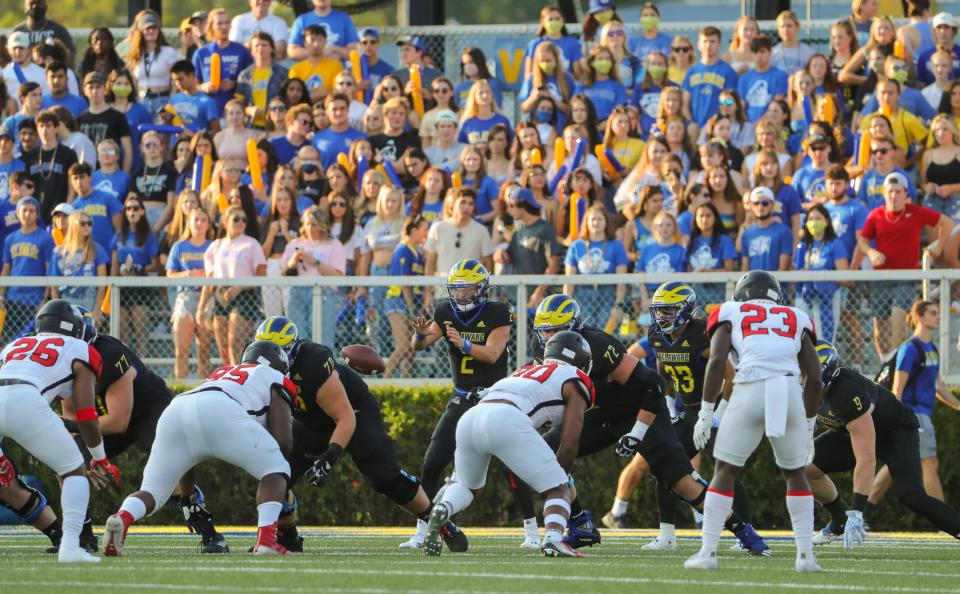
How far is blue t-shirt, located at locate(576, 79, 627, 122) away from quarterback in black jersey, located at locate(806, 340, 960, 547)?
19.1 feet

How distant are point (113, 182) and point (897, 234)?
7287 millimetres

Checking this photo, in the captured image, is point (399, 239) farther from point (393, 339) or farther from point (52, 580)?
point (52, 580)

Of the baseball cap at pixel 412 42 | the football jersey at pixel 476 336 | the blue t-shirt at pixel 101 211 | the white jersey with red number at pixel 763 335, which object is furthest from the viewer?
the baseball cap at pixel 412 42

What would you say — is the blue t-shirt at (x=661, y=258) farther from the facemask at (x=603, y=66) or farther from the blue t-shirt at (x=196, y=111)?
Answer: the blue t-shirt at (x=196, y=111)

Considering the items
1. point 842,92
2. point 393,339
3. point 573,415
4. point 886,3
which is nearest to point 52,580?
point 573,415

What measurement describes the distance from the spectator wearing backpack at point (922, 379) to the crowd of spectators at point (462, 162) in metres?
0.44

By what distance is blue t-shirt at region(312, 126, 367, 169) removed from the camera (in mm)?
16641

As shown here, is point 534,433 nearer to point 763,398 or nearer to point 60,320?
point 763,398

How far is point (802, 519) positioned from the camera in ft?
29.6

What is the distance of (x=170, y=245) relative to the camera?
1574 centimetres

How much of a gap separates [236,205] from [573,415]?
5955 mm

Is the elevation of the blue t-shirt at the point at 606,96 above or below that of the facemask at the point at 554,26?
below

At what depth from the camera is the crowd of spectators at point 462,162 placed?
1434cm

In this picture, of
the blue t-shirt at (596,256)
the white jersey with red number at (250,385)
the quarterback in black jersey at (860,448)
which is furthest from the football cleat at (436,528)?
the blue t-shirt at (596,256)
